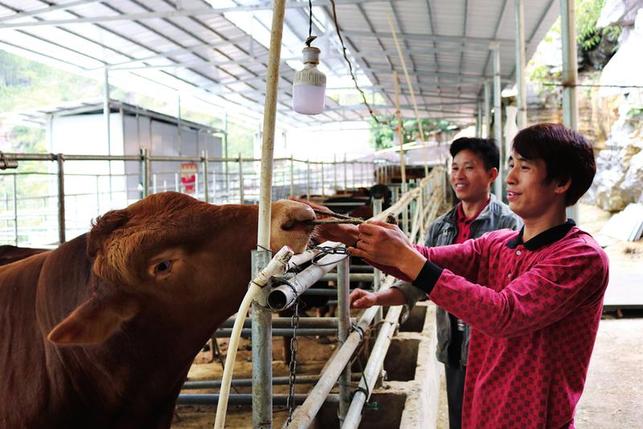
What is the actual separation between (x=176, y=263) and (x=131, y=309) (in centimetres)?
20

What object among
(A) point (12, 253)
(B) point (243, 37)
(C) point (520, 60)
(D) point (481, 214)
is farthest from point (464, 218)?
(B) point (243, 37)

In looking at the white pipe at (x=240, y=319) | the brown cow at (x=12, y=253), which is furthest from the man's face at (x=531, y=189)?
the brown cow at (x=12, y=253)

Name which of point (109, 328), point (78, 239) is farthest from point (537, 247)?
point (78, 239)

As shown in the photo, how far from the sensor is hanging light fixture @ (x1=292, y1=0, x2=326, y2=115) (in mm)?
2150

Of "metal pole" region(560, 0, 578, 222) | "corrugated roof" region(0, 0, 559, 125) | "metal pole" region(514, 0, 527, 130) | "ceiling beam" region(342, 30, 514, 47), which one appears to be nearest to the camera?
"metal pole" region(560, 0, 578, 222)

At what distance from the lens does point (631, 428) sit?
392cm

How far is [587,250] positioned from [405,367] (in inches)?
115

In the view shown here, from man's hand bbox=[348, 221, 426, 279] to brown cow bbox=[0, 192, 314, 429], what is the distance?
18 centimetres

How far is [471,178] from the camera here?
9.61ft

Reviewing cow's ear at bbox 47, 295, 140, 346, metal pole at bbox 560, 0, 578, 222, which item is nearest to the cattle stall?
cow's ear at bbox 47, 295, 140, 346

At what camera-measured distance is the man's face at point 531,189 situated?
1.73m

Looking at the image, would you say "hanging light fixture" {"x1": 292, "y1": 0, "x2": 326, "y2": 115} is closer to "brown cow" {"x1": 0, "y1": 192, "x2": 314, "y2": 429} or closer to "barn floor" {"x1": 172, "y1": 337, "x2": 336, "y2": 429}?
"brown cow" {"x1": 0, "y1": 192, "x2": 314, "y2": 429}

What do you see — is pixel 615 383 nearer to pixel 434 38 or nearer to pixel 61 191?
pixel 61 191

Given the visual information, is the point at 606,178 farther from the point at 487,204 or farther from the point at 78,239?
the point at 78,239
